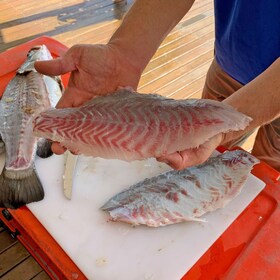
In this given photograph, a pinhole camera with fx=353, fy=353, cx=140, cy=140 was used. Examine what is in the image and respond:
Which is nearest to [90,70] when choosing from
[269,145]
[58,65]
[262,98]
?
[58,65]

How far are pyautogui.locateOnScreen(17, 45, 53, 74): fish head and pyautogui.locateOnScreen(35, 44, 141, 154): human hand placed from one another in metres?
0.39

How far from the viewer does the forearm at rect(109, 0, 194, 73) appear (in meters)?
1.41

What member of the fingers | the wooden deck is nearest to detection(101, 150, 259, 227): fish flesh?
the fingers

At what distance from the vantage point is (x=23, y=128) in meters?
1.47

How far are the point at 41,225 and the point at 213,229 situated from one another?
624mm

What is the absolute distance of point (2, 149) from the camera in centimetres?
145

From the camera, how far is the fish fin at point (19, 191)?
1278 millimetres

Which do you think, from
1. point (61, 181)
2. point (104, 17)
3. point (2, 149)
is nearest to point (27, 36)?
point (104, 17)

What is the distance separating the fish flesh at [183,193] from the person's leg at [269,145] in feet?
0.93

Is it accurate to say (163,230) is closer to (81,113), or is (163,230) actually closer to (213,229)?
(213,229)

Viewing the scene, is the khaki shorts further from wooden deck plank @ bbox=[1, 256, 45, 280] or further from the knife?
wooden deck plank @ bbox=[1, 256, 45, 280]

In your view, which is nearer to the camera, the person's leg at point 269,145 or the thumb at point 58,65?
the thumb at point 58,65

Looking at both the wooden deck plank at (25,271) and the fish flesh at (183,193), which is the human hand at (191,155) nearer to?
the fish flesh at (183,193)

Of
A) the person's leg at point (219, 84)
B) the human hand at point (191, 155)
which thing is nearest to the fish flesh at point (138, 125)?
the human hand at point (191, 155)
